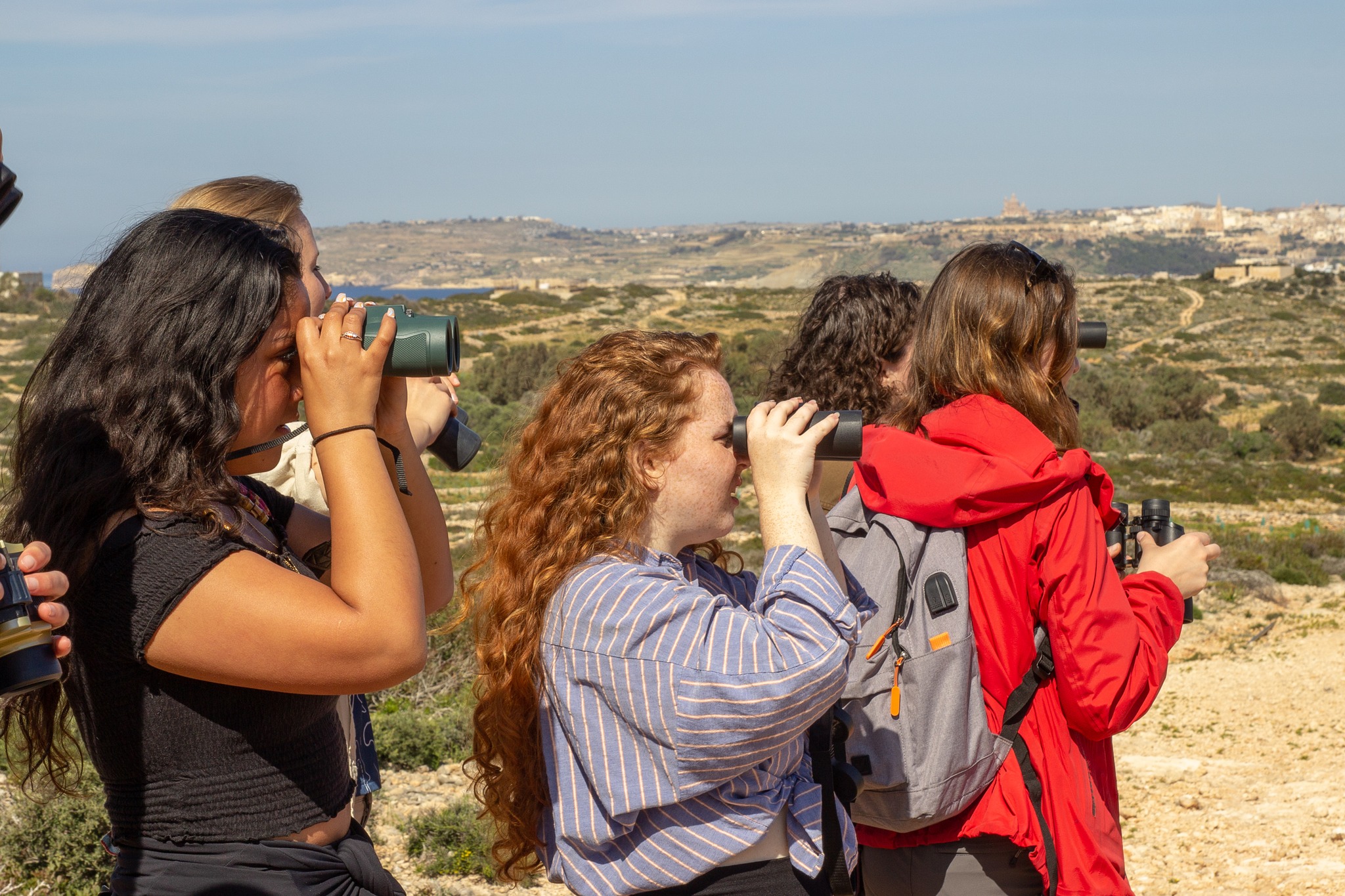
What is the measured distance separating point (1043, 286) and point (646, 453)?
0.95 m

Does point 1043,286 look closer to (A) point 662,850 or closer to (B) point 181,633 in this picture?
(A) point 662,850

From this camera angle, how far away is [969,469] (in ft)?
6.48

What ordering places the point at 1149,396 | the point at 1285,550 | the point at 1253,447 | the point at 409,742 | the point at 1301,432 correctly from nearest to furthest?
the point at 409,742, the point at 1285,550, the point at 1253,447, the point at 1301,432, the point at 1149,396

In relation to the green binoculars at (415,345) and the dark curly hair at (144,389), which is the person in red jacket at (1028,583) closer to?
the green binoculars at (415,345)

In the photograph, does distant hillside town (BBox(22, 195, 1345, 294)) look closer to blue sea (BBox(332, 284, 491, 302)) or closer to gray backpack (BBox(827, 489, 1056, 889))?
blue sea (BBox(332, 284, 491, 302))

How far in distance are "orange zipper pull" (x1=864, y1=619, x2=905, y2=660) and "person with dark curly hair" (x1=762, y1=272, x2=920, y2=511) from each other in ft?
2.91

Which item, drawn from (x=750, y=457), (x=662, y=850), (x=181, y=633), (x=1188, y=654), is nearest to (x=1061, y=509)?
(x=750, y=457)

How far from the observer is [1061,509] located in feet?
6.46

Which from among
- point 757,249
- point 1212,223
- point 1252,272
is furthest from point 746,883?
point 1212,223

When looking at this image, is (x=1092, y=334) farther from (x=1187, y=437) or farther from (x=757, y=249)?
(x=757, y=249)

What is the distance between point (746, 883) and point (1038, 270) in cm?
129

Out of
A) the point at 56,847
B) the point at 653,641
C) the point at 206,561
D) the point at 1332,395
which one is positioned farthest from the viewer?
the point at 1332,395

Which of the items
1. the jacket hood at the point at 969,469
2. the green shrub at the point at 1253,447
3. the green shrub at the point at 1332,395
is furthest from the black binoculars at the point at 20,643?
the green shrub at the point at 1332,395

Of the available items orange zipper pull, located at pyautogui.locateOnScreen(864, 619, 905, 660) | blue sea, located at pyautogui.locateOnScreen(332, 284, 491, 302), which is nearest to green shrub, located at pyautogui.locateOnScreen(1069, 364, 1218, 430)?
blue sea, located at pyautogui.locateOnScreen(332, 284, 491, 302)
